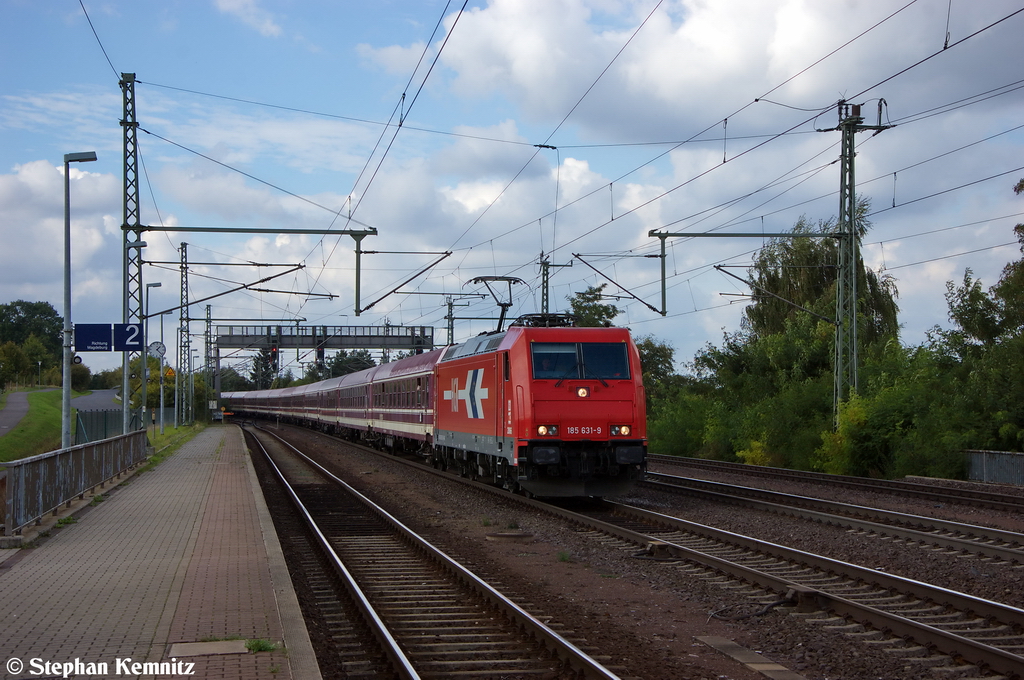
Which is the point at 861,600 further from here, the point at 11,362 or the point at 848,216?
the point at 11,362

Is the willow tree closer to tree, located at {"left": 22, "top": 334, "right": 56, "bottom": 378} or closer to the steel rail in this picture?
the steel rail

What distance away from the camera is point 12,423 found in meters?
46.3

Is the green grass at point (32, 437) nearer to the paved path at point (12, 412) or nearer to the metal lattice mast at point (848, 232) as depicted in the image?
the paved path at point (12, 412)

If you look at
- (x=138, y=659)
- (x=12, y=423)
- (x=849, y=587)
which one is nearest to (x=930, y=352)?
(x=849, y=587)

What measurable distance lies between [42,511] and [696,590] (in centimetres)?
906

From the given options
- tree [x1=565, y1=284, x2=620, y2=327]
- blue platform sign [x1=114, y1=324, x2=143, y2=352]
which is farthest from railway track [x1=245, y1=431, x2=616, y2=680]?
tree [x1=565, y1=284, x2=620, y2=327]

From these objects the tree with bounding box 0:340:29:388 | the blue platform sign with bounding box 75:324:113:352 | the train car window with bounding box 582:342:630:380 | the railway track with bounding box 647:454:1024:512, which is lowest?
the railway track with bounding box 647:454:1024:512

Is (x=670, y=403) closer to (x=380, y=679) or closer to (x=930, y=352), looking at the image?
(x=930, y=352)

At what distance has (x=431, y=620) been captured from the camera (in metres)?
8.41

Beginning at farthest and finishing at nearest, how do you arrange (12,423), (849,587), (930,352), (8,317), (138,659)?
1. (8,317)
2. (12,423)
3. (930,352)
4. (849,587)
5. (138,659)

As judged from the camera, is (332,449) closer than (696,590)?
No

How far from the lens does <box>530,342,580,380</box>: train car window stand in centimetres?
1623

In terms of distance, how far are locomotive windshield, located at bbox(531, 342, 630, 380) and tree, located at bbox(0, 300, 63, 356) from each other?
5115 inches

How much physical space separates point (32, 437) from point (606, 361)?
32394 mm
